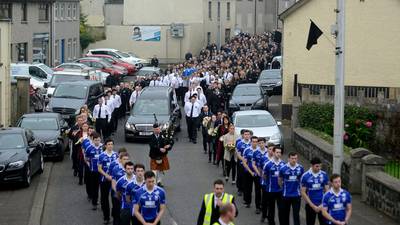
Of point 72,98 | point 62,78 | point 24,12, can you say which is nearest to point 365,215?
point 72,98

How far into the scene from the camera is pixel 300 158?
27453mm

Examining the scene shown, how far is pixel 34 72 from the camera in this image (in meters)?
43.7

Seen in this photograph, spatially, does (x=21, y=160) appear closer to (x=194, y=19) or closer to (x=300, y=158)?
(x=300, y=158)

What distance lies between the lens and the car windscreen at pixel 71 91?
33906 millimetres

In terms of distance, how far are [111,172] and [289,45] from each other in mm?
20756

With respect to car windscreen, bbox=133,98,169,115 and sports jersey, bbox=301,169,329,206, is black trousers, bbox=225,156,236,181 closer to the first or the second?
sports jersey, bbox=301,169,329,206

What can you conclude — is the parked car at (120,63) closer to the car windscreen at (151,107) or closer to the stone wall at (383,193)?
the car windscreen at (151,107)

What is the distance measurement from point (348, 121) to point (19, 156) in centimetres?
1168

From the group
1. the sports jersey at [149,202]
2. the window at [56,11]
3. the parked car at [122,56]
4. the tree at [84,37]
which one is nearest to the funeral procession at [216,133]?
the sports jersey at [149,202]

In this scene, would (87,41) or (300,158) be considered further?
(87,41)

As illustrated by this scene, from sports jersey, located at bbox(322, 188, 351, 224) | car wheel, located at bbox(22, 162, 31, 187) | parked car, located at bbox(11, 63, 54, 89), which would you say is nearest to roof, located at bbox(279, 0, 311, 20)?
parked car, located at bbox(11, 63, 54, 89)

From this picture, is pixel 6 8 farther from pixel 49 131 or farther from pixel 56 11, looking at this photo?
pixel 49 131

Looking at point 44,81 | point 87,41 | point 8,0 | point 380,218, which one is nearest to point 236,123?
point 380,218

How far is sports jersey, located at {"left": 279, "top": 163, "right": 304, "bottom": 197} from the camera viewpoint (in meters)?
16.7
